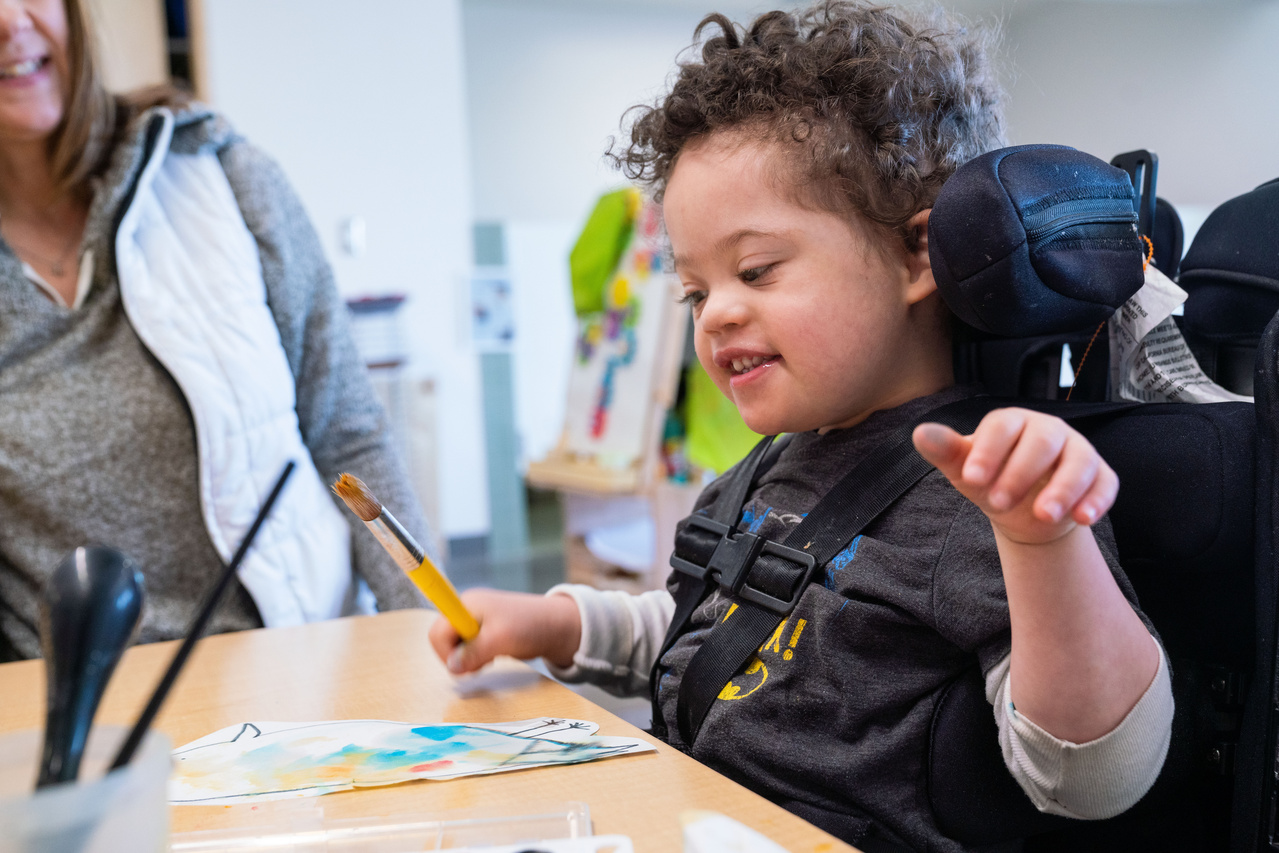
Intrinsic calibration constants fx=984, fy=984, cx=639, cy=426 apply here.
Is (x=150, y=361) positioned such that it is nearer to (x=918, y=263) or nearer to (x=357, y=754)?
(x=357, y=754)

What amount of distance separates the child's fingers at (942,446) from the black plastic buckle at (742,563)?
26 cm

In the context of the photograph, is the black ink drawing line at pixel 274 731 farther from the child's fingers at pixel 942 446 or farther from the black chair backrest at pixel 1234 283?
the black chair backrest at pixel 1234 283

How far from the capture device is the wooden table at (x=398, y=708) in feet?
1.65

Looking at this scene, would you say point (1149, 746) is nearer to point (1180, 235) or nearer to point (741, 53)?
point (1180, 235)

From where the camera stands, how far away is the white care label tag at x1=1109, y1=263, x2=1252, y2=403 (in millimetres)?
693

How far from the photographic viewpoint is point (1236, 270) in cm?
68

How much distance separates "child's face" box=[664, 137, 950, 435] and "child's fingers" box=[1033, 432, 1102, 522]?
12.5 inches

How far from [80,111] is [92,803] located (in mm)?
1119

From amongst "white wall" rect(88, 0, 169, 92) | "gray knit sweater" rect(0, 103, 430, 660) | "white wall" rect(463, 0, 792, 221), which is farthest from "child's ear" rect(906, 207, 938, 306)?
"white wall" rect(463, 0, 792, 221)

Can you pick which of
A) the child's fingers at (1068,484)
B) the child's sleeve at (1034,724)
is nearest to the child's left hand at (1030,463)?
the child's fingers at (1068,484)

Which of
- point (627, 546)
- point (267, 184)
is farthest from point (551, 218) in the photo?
point (267, 184)

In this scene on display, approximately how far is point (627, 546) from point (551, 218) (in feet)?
8.91

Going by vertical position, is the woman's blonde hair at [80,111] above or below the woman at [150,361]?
above

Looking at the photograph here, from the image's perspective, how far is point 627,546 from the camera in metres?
3.08
